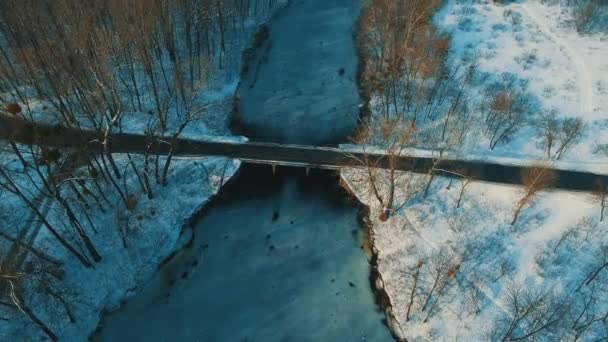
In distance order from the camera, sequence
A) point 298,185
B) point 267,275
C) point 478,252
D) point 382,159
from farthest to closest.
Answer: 1. point 382,159
2. point 298,185
3. point 267,275
4. point 478,252

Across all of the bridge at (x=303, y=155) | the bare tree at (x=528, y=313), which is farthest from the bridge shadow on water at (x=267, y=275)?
the bare tree at (x=528, y=313)

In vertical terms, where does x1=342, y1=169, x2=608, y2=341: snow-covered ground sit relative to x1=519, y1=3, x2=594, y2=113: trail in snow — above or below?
below

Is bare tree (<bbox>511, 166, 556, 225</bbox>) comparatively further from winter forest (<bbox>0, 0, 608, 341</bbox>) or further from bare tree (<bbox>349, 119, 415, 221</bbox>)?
bare tree (<bbox>349, 119, 415, 221</bbox>)

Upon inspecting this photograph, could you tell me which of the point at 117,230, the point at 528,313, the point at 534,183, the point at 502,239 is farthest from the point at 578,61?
the point at 117,230

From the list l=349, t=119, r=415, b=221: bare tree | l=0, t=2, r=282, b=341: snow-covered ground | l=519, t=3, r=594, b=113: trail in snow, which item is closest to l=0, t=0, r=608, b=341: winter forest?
l=0, t=2, r=282, b=341: snow-covered ground

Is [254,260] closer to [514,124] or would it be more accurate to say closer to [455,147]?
[455,147]

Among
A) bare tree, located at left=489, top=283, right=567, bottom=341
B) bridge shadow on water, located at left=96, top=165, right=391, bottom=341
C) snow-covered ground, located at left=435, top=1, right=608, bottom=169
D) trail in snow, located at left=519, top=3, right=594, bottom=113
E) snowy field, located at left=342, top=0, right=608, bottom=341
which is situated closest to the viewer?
bare tree, located at left=489, top=283, right=567, bottom=341

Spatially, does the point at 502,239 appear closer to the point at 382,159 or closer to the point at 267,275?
the point at 382,159
